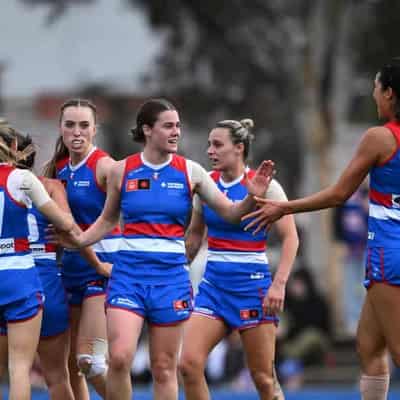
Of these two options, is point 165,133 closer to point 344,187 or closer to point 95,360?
point 344,187

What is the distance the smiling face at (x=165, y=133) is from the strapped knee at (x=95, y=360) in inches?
62.1

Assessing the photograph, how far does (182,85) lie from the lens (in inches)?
997

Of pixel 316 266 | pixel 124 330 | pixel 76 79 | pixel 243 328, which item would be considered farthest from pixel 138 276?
pixel 76 79

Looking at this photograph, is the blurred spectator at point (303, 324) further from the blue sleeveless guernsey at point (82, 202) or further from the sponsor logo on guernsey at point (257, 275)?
the blue sleeveless guernsey at point (82, 202)

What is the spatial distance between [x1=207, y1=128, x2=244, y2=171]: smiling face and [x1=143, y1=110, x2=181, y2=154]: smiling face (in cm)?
78

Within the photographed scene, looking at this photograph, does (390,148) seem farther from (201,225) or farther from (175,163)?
(201,225)

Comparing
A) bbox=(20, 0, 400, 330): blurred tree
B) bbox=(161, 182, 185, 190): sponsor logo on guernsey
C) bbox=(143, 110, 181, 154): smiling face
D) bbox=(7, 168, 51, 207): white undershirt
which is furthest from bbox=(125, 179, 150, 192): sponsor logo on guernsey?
bbox=(20, 0, 400, 330): blurred tree

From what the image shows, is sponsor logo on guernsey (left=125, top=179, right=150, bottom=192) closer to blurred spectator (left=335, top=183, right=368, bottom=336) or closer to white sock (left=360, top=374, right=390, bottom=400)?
white sock (left=360, top=374, right=390, bottom=400)

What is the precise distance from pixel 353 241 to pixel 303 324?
165 cm

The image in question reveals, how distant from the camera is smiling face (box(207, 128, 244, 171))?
1042cm

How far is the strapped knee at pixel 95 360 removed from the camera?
33.3 ft

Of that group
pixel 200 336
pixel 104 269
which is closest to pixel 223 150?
pixel 104 269

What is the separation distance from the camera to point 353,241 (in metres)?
20.7

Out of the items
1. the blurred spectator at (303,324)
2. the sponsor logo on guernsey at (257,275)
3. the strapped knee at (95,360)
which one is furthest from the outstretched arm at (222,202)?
the blurred spectator at (303,324)
